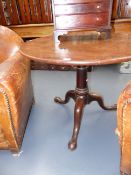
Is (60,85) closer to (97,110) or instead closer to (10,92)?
(97,110)

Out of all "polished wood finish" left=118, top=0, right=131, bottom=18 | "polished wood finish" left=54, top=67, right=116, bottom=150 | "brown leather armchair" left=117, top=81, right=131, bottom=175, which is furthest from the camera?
"polished wood finish" left=118, top=0, right=131, bottom=18

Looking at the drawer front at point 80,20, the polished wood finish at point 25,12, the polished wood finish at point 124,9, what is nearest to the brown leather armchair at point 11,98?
the drawer front at point 80,20

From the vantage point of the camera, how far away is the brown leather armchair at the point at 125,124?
35.6 inches

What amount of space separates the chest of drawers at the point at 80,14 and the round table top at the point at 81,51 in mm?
241

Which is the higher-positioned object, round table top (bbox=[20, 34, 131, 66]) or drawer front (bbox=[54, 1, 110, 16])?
drawer front (bbox=[54, 1, 110, 16])

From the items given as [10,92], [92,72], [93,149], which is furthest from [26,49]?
[92,72]

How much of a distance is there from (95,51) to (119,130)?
462 mm

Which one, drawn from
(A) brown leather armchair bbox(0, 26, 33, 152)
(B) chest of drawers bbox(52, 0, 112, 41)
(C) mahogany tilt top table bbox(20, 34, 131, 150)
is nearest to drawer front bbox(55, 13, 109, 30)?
(B) chest of drawers bbox(52, 0, 112, 41)

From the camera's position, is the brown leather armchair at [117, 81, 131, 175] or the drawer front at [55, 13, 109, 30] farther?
the drawer front at [55, 13, 109, 30]

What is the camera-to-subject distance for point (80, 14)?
5.40 ft

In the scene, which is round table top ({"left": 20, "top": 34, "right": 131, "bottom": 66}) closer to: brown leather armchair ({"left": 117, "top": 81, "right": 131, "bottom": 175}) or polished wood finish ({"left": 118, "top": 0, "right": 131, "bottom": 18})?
brown leather armchair ({"left": 117, "top": 81, "right": 131, "bottom": 175})

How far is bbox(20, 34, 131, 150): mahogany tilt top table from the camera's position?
105 centimetres

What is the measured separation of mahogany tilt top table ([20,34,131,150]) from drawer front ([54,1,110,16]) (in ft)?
0.88

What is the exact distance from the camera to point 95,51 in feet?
3.82
